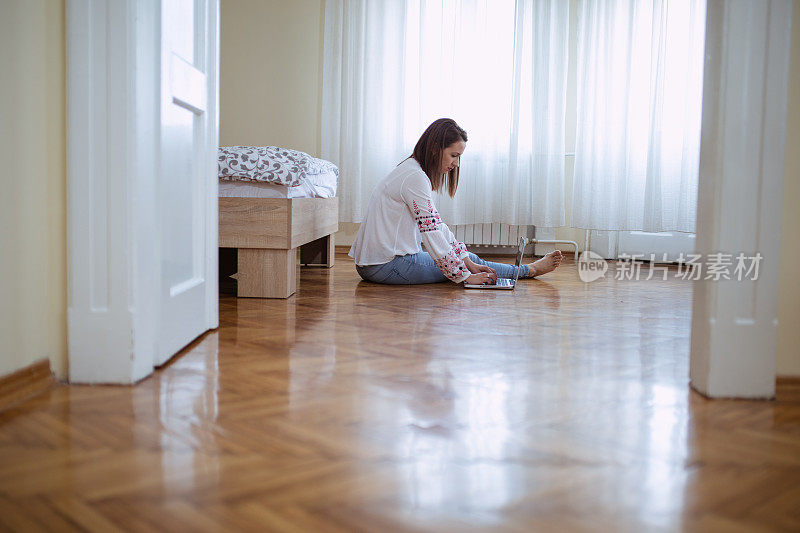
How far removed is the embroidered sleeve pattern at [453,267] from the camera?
3832mm

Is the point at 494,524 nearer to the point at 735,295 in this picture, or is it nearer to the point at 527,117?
the point at 735,295

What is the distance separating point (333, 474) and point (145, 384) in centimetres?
80

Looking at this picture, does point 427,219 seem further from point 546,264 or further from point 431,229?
point 546,264

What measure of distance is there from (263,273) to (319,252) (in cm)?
164

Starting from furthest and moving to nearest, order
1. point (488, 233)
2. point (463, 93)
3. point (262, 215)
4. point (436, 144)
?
1. point (488, 233)
2. point (463, 93)
3. point (436, 144)
4. point (262, 215)

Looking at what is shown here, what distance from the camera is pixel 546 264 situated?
430 centimetres

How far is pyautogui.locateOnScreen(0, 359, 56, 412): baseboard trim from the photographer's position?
1665mm

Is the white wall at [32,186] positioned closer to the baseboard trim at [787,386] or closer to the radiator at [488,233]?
the baseboard trim at [787,386]

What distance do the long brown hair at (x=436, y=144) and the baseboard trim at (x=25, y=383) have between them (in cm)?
243

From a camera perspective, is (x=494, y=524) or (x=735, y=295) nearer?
(x=494, y=524)

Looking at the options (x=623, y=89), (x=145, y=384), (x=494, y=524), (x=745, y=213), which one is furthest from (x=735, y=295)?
(x=623, y=89)

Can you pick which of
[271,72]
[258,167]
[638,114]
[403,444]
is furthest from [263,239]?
[638,114]

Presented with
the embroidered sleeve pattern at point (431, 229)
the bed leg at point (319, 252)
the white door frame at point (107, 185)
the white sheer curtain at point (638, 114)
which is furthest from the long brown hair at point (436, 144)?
the white sheer curtain at point (638, 114)

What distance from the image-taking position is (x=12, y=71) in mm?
1662
